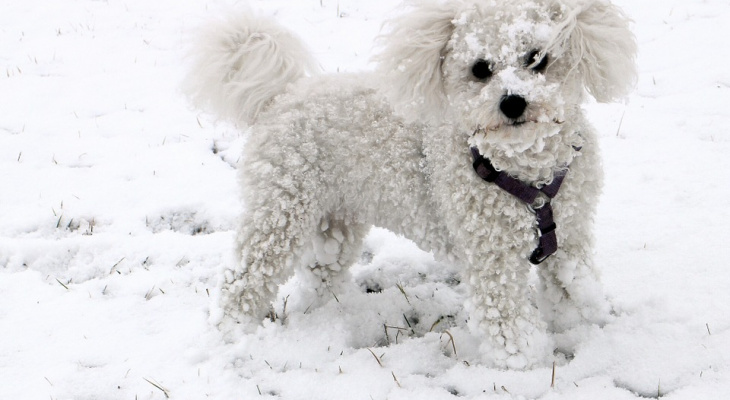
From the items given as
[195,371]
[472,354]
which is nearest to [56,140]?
[195,371]

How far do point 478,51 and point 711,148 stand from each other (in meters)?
2.68

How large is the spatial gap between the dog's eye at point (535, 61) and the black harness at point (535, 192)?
44 centimetres

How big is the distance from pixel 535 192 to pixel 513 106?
1.58ft

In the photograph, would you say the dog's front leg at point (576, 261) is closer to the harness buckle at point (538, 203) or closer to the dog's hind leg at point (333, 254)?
the harness buckle at point (538, 203)

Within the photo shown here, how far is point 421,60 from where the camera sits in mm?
2572

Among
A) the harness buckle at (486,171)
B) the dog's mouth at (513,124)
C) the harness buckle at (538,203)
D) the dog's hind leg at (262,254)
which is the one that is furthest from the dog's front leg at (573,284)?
the dog's hind leg at (262,254)

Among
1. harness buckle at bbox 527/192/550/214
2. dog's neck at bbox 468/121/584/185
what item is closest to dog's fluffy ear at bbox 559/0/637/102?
dog's neck at bbox 468/121/584/185

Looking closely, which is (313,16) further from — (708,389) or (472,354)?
(708,389)

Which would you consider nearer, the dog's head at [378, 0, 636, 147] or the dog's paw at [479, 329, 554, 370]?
the dog's head at [378, 0, 636, 147]

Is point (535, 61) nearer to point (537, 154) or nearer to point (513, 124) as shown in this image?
point (513, 124)

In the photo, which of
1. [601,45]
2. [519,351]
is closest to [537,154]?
[601,45]

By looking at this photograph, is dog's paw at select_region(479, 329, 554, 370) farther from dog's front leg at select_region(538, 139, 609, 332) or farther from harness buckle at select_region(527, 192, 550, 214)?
harness buckle at select_region(527, 192, 550, 214)

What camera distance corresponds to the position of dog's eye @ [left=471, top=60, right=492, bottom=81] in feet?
7.96

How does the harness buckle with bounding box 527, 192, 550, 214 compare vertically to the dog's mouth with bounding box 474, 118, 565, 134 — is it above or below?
below
